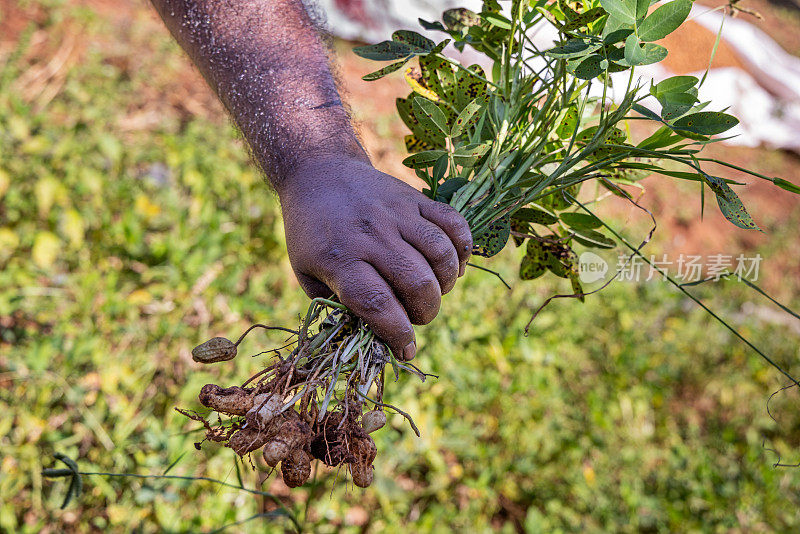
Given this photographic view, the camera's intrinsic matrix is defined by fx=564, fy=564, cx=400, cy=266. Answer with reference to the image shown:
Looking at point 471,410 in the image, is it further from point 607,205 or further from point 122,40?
point 122,40

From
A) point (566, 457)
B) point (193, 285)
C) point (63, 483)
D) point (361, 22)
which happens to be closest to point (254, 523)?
point (63, 483)

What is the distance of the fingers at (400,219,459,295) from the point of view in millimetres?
922

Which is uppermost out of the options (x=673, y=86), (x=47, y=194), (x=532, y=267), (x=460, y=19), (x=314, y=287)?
(x=673, y=86)

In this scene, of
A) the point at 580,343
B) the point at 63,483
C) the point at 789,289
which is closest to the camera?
the point at 63,483

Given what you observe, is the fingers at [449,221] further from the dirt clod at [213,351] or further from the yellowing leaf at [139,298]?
the yellowing leaf at [139,298]

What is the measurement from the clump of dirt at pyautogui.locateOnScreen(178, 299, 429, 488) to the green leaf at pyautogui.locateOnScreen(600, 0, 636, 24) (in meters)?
0.64

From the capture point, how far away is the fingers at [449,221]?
95 cm

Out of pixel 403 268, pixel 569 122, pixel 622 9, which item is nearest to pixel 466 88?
pixel 569 122

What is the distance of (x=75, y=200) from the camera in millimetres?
2434

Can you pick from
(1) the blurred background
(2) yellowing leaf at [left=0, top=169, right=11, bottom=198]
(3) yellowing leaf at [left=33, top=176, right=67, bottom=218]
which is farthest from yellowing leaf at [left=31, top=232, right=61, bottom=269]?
(2) yellowing leaf at [left=0, top=169, right=11, bottom=198]

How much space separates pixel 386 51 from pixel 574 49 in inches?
13.9

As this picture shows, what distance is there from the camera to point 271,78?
3.51ft

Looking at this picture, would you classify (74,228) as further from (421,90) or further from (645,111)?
(645,111)

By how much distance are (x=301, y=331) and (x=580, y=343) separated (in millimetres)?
2340
